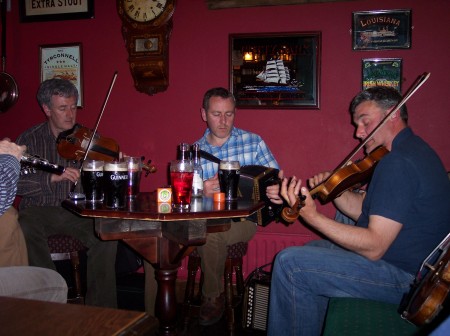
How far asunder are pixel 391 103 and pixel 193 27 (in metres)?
1.83

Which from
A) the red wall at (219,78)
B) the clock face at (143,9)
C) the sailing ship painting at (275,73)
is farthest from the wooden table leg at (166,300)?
the clock face at (143,9)

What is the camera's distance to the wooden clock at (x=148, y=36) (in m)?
3.06

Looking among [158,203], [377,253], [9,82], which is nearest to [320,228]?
[377,253]

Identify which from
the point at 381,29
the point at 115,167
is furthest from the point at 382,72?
the point at 115,167

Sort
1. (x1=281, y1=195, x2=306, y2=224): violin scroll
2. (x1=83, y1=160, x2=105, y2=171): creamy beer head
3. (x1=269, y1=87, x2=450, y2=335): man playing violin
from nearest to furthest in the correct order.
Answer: (x1=269, y1=87, x2=450, y2=335): man playing violin, (x1=281, y1=195, x2=306, y2=224): violin scroll, (x1=83, y1=160, x2=105, y2=171): creamy beer head

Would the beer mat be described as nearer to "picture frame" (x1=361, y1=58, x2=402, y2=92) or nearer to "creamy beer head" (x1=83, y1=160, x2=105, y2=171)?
"creamy beer head" (x1=83, y1=160, x2=105, y2=171)

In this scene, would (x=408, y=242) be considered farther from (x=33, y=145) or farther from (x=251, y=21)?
(x=33, y=145)

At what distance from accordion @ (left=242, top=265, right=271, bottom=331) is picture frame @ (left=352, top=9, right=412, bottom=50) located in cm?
186

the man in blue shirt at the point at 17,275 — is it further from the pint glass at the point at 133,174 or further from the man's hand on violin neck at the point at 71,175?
the man's hand on violin neck at the point at 71,175

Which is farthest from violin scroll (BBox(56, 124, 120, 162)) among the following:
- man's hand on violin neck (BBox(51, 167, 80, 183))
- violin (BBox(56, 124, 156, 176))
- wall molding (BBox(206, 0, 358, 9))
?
wall molding (BBox(206, 0, 358, 9))

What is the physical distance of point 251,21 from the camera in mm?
3006

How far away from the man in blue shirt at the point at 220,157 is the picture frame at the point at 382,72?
3.05ft

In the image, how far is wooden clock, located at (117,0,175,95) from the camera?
10.0 feet

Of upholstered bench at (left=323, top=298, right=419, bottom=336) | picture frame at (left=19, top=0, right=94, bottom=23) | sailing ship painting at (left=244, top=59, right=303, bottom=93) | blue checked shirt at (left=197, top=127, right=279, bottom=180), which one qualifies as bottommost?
upholstered bench at (left=323, top=298, right=419, bottom=336)
